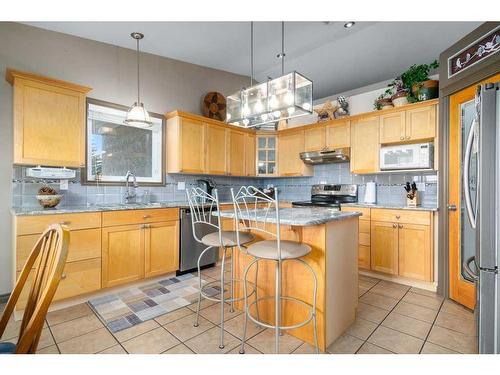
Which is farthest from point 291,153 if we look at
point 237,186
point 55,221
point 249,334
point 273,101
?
point 55,221

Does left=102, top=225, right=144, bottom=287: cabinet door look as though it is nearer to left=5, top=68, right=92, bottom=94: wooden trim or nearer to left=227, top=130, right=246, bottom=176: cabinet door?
left=5, top=68, right=92, bottom=94: wooden trim

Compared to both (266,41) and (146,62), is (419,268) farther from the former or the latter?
(146,62)

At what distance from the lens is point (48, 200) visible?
240cm

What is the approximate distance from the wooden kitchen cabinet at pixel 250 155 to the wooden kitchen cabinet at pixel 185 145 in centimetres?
91

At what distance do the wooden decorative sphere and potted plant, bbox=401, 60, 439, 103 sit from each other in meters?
2.62

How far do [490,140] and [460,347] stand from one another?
141 centimetres

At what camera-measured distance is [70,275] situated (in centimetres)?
236

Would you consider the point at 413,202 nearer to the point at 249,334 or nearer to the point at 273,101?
the point at 273,101

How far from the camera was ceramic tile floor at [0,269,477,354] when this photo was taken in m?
1.75

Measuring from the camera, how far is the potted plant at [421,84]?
2991 mm

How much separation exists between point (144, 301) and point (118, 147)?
6.36ft

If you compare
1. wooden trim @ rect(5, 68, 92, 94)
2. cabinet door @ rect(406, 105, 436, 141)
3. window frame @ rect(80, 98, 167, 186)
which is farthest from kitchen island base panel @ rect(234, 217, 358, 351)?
wooden trim @ rect(5, 68, 92, 94)

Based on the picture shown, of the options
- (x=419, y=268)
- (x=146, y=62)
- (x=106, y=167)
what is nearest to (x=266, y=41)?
(x=146, y=62)
